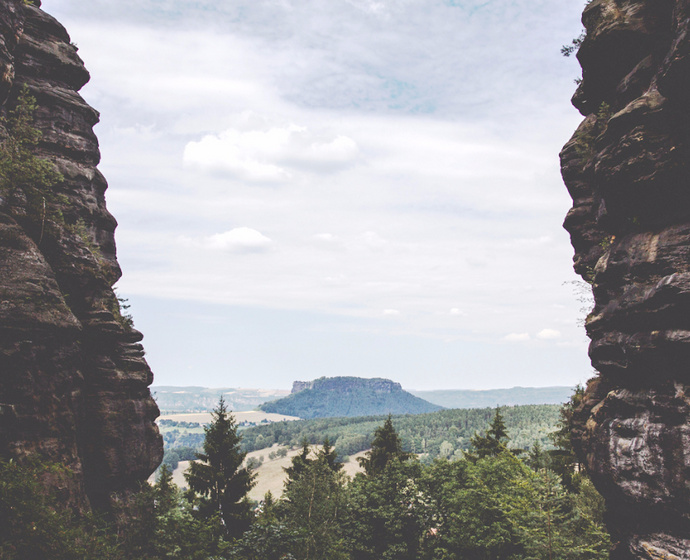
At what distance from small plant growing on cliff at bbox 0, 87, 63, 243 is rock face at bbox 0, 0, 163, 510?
0.18 m

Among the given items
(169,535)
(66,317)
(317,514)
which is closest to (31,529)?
(169,535)

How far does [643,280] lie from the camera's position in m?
15.9

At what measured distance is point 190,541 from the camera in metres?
20.7

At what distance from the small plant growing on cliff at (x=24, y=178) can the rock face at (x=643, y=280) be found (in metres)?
26.6

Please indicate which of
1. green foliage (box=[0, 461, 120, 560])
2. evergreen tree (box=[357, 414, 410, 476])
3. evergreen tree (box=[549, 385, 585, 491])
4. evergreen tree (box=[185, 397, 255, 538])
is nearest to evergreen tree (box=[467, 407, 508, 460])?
evergreen tree (box=[549, 385, 585, 491])

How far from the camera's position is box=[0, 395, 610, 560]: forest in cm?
1538

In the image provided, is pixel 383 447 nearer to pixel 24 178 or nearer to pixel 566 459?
pixel 566 459

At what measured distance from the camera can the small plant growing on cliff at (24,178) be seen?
22828mm

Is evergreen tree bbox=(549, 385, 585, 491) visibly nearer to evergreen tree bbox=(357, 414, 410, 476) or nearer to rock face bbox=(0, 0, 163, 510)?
evergreen tree bbox=(357, 414, 410, 476)

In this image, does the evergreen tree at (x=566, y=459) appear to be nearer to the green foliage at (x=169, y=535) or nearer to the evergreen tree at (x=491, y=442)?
the evergreen tree at (x=491, y=442)

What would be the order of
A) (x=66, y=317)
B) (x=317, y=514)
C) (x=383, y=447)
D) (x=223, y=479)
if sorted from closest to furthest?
(x=66, y=317) < (x=317, y=514) < (x=223, y=479) < (x=383, y=447)

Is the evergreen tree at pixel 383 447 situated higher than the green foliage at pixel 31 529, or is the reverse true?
the green foliage at pixel 31 529

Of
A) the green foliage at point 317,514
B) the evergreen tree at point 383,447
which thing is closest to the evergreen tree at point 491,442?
the evergreen tree at point 383,447

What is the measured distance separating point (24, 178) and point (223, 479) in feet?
72.5
